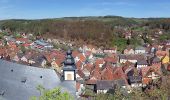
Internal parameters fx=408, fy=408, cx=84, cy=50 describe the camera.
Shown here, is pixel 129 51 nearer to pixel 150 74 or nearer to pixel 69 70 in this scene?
pixel 150 74

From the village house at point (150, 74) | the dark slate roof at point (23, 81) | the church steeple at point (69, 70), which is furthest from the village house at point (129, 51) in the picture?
the dark slate roof at point (23, 81)

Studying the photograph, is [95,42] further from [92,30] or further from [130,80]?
[130,80]

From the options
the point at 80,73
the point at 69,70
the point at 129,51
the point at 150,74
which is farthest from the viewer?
the point at 129,51

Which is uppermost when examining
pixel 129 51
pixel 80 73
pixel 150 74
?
pixel 150 74

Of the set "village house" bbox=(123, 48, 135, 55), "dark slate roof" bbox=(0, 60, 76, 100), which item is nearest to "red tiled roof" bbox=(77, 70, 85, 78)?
"dark slate roof" bbox=(0, 60, 76, 100)

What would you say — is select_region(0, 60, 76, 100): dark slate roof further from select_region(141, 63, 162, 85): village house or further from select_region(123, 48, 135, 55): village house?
select_region(123, 48, 135, 55): village house

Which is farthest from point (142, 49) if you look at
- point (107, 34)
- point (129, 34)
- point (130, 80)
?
point (130, 80)

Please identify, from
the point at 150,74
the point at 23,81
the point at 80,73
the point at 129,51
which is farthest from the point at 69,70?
the point at 129,51

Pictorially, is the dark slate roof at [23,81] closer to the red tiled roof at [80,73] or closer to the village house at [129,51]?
the red tiled roof at [80,73]
